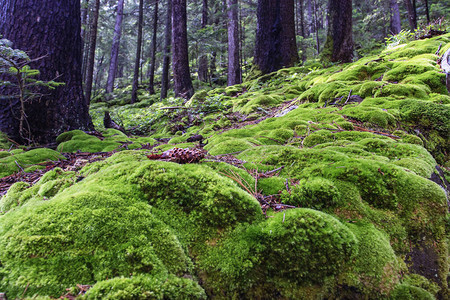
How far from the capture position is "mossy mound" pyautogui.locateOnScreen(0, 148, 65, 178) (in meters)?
3.22

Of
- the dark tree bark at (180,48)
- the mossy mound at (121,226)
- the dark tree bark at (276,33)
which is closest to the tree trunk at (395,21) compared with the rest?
the dark tree bark at (276,33)

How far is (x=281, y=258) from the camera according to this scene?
1.45m

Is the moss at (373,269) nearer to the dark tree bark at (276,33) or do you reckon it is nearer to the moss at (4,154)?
the moss at (4,154)

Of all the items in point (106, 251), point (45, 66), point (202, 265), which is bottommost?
point (202, 265)

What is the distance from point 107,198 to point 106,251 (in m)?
0.40

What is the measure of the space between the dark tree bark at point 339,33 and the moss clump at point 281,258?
8701mm

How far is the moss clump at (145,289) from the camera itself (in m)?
1.08

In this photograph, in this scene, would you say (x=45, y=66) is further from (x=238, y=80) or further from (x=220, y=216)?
(x=238, y=80)

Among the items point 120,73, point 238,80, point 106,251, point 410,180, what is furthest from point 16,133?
point 120,73

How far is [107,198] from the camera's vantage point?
159 cm

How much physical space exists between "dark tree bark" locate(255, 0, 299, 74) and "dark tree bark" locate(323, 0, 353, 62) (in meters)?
1.82

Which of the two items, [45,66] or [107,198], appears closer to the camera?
[107,198]

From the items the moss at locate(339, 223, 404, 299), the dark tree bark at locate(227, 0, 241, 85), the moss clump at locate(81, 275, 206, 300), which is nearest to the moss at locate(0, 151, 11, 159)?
the moss clump at locate(81, 275, 206, 300)

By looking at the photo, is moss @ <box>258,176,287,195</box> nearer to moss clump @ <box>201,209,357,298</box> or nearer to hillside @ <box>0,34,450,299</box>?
hillside @ <box>0,34,450,299</box>
